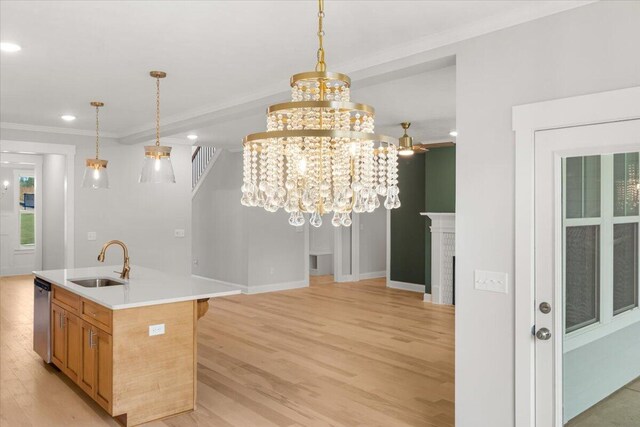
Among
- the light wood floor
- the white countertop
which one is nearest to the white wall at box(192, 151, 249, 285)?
the light wood floor

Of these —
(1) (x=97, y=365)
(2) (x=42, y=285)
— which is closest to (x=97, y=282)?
(2) (x=42, y=285)

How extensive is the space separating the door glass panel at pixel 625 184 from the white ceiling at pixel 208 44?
2.73 feet

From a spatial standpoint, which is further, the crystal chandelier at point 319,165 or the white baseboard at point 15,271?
the white baseboard at point 15,271

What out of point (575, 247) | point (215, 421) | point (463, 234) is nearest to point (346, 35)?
point (463, 234)

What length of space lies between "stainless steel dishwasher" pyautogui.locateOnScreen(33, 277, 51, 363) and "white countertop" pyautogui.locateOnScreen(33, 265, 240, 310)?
0.12 meters

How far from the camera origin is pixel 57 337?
4176 millimetres

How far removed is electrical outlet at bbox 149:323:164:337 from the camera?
333cm

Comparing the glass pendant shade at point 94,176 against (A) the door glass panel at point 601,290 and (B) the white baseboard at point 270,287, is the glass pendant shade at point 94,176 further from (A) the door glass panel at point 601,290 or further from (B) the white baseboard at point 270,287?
(B) the white baseboard at point 270,287

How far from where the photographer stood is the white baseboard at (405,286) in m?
8.79

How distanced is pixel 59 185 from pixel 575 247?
946 cm

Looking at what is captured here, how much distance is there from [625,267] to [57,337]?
166 inches

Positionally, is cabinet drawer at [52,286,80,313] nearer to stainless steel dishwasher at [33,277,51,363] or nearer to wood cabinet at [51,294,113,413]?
wood cabinet at [51,294,113,413]

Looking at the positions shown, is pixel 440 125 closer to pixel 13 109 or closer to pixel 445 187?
pixel 445 187

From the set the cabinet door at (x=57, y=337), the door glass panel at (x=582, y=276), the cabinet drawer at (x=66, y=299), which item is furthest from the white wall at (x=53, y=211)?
the door glass panel at (x=582, y=276)
